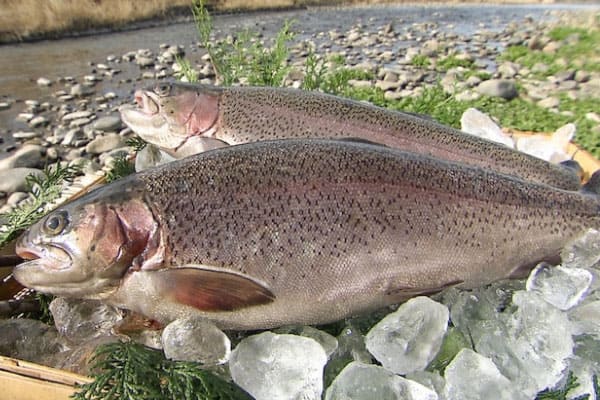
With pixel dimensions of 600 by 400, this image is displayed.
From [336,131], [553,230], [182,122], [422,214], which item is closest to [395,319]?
[422,214]

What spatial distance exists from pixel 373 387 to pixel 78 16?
39.7 ft

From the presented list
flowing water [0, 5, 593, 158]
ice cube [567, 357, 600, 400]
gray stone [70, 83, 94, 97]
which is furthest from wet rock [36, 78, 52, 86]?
ice cube [567, 357, 600, 400]

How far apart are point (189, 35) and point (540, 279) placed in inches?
439

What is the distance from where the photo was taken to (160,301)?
5.08 feet

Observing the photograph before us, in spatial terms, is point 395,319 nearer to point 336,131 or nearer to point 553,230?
point 553,230

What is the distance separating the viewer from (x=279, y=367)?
148 cm

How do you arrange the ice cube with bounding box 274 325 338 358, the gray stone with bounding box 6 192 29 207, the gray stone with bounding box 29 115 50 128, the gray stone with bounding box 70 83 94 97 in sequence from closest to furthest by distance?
the ice cube with bounding box 274 325 338 358 → the gray stone with bounding box 6 192 29 207 → the gray stone with bounding box 29 115 50 128 → the gray stone with bounding box 70 83 94 97

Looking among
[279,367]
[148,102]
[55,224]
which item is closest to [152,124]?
[148,102]

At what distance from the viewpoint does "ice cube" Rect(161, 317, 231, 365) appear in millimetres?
1474

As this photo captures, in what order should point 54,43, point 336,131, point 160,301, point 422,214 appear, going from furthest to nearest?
point 54,43
point 336,131
point 422,214
point 160,301

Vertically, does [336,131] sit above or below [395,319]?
above

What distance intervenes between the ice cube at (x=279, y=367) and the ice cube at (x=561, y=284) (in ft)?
2.59

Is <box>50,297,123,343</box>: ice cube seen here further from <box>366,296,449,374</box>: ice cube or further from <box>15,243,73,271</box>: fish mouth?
<box>366,296,449,374</box>: ice cube

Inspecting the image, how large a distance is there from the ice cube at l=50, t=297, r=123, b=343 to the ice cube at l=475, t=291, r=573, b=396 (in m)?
1.17
